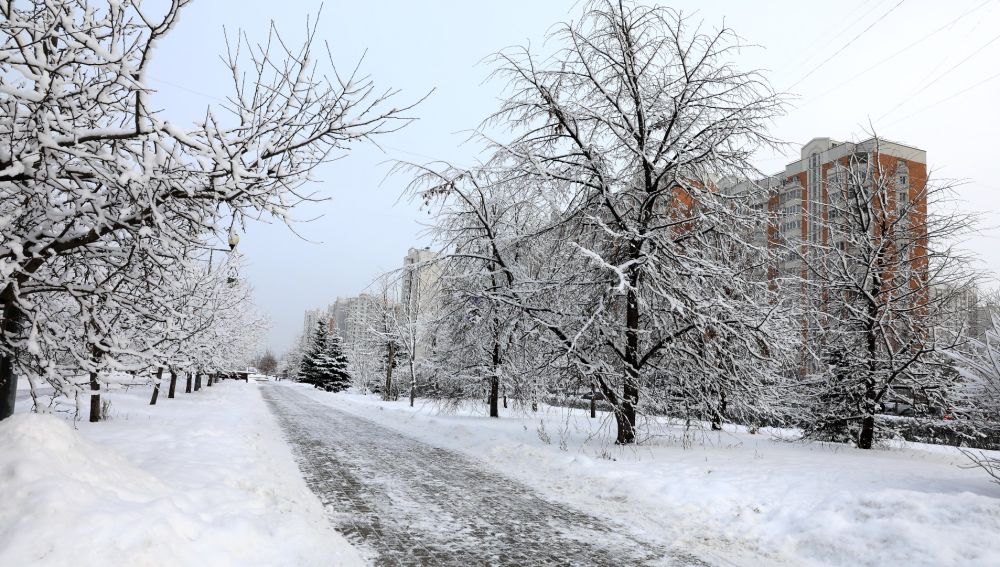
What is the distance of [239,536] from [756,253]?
9700 millimetres

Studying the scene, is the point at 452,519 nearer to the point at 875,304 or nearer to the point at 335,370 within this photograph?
the point at 875,304

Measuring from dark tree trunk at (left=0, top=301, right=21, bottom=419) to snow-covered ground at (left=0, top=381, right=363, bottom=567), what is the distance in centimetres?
125

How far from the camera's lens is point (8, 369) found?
5879 mm

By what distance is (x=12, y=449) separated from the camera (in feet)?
14.1

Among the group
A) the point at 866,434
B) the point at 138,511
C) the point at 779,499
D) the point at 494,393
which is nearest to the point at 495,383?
the point at 494,393

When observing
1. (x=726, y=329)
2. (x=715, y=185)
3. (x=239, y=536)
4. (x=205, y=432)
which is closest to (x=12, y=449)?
(x=239, y=536)

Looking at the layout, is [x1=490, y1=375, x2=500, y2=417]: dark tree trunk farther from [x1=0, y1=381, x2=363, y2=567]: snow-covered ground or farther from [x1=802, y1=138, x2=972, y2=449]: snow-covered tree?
[x1=0, y1=381, x2=363, y2=567]: snow-covered ground

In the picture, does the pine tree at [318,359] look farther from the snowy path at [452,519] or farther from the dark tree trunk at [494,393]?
the snowy path at [452,519]

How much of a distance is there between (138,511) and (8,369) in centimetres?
332

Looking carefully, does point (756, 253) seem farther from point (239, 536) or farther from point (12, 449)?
point (12, 449)

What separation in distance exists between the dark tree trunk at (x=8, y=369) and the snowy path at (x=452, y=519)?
3664mm

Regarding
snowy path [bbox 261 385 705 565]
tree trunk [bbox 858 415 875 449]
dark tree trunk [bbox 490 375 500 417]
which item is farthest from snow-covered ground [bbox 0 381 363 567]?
tree trunk [bbox 858 415 875 449]

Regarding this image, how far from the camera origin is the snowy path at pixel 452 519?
488 cm

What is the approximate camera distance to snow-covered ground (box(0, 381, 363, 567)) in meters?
3.49
